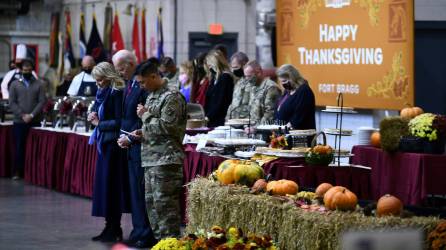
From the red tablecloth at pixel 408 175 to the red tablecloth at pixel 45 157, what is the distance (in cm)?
521

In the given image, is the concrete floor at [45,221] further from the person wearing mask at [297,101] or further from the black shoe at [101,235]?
the person wearing mask at [297,101]

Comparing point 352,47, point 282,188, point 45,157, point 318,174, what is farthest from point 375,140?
point 45,157

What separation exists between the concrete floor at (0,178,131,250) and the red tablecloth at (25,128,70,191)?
21 centimetres

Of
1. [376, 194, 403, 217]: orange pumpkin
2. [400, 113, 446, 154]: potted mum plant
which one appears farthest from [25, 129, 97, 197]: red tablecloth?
[376, 194, 403, 217]: orange pumpkin

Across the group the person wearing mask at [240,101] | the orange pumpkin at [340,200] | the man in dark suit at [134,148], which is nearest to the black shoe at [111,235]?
the man in dark suit at [134,148]

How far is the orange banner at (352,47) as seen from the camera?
52.0ft

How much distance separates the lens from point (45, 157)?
58.4 ft

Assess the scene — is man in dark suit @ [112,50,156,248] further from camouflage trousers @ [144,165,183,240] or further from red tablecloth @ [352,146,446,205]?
red tablecloth @ [352,146,446,205]

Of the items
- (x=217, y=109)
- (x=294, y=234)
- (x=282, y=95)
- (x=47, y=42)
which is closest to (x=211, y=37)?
(x=47, y=42)

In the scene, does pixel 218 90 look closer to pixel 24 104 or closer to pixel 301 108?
pixel 301 108

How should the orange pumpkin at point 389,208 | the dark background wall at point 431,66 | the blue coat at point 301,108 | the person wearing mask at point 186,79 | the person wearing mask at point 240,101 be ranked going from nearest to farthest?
1. the orange pumpkin at point 389,208
2. the blue coat at point 301,108
3. the person wearing mask at point 240,101
4. the person wearing mask at point 186,79
5. the dark background wall at point 431,66

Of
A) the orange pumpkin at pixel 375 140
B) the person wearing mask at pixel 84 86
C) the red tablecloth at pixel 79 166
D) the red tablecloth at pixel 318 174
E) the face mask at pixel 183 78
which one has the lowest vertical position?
the red tablecloth at pixel 79 166

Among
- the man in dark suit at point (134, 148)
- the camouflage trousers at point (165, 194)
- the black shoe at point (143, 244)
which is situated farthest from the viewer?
the black shoe at point (143, 244)

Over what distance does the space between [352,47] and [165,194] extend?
735cm
